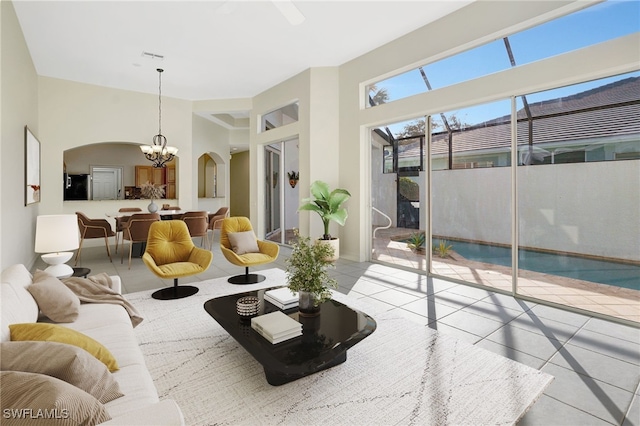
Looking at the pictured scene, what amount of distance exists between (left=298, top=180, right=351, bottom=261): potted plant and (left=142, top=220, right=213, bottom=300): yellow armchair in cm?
216

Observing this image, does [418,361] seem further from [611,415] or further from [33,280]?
[33,280]

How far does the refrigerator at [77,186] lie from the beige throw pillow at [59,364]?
10415 mm

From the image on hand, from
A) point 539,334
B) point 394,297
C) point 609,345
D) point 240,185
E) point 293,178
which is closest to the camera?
point 609,345

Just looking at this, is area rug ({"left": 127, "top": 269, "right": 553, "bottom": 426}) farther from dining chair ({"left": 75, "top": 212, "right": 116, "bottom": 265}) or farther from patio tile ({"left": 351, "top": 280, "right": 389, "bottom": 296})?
dining chair ({"left": 75, "top": 212, "right": 116, "bottom": 265})

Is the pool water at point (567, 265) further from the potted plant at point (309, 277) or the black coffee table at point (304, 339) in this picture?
the potted plant at point (309, 277)

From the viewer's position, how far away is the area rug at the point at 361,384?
188cm

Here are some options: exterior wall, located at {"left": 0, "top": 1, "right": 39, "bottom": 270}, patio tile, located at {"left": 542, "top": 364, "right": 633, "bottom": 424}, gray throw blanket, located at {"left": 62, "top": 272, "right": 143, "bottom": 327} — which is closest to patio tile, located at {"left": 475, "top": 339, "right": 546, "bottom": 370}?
patio tile, located at {"left": 542, "top": 364, "right": 633, "bottom": 424}

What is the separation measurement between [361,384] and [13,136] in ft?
16.2

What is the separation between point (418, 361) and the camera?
246cm

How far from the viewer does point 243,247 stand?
454 centimetres

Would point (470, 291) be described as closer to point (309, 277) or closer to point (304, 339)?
point (309, 277)

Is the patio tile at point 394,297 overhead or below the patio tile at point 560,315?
overhead

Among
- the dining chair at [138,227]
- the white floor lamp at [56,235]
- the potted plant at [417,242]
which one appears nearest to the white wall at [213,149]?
the dining chair at [138,227]

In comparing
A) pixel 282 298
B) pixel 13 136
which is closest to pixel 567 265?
pixel 282 298
